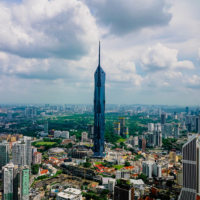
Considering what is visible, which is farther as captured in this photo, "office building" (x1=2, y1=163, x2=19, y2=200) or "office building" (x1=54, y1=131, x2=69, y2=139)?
"office building" (x1=54, y1=131, x2=69, y2=139)

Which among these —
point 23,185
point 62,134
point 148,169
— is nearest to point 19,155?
point 23,185

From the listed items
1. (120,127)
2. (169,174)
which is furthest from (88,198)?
(120,127)

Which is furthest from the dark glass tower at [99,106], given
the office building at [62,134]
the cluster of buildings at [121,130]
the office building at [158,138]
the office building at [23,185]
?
the cluster of buildings at [121,130]

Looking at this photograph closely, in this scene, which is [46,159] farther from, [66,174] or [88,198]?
[88,198]

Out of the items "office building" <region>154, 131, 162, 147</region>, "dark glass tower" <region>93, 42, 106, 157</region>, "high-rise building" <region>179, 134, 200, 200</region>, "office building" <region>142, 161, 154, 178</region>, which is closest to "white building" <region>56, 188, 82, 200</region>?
"high-rise building" <region>179, 134, 200, 200</region>

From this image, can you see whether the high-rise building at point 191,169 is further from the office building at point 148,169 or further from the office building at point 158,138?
the office building at point 158,138

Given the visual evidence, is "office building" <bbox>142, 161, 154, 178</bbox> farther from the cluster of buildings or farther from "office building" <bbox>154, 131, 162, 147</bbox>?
the cluster of buildings
